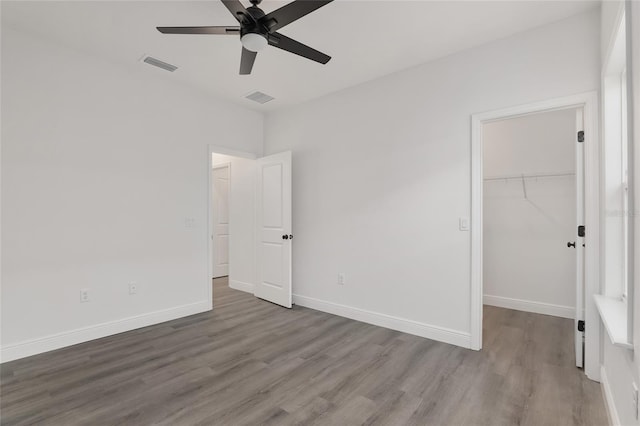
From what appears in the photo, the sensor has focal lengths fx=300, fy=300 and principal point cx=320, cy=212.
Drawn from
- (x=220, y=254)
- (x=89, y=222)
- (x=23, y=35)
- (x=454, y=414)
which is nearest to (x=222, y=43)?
(x=23, y=35)

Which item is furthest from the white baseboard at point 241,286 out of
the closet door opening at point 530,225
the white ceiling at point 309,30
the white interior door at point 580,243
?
the white interior door at point 580,243

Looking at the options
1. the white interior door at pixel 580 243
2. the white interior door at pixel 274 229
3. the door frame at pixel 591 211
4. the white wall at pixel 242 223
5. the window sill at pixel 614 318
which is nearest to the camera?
the window sill at pixel 614 318

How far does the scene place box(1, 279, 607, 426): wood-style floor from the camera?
188cm

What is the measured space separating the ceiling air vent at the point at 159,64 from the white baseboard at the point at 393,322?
3255 mm

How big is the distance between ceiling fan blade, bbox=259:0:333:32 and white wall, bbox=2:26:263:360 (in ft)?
6.95

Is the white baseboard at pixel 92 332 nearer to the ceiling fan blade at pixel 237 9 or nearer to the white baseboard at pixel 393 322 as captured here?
the white baseboard at pixel 393 322

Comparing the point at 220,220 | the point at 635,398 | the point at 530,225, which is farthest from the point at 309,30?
the point at 220,220

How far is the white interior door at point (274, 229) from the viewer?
13.7ft

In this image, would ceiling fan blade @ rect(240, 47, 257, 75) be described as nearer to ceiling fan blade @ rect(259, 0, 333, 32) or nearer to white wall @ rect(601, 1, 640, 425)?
ceiling fan blade @ rect(259, 0, 333, 32)

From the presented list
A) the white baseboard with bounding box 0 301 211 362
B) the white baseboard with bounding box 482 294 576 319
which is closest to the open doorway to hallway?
the white baseboard with bounding box 0 301 211 362

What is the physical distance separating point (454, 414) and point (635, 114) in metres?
1.89

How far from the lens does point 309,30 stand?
2602 millimetres

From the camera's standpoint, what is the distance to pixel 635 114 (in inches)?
53.1

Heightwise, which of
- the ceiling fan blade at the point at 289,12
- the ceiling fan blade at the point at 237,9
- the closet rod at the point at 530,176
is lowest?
the closet rod at the point at 530,176
